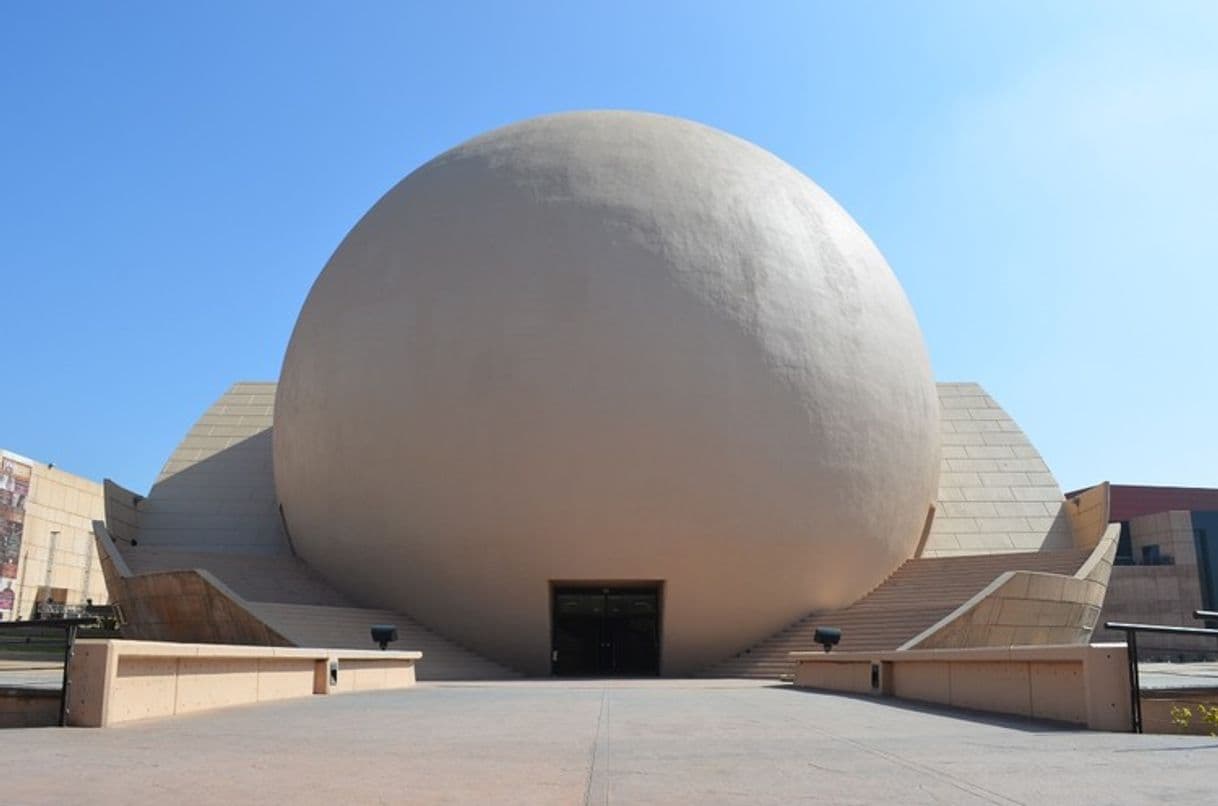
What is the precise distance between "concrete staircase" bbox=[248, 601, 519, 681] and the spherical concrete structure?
1.65 ft

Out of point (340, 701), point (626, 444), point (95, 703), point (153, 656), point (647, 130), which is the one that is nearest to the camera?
point (95, 703)

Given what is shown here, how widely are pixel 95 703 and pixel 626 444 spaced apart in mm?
15611

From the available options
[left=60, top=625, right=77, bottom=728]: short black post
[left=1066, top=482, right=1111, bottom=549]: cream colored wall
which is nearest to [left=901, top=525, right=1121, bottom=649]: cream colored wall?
[left=1066, top=482, right=1111, bottom=549]: cream colored wall

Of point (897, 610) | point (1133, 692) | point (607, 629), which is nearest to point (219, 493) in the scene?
point (607, 629)

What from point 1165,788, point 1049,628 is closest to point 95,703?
point 1165,788

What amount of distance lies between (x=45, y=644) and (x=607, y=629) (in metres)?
12.0

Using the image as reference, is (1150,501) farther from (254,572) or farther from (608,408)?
(254,572)

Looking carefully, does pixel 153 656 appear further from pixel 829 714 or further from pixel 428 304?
pixel 428 304

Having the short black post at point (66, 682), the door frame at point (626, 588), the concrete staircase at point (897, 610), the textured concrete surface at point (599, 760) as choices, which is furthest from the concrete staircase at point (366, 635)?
the short black post at point (66, 682)

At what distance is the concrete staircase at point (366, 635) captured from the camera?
21.2m

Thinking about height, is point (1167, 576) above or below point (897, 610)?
above

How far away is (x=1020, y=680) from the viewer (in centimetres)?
981

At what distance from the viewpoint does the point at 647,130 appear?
90.5ft

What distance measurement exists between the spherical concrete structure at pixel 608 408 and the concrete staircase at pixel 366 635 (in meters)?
0.50
